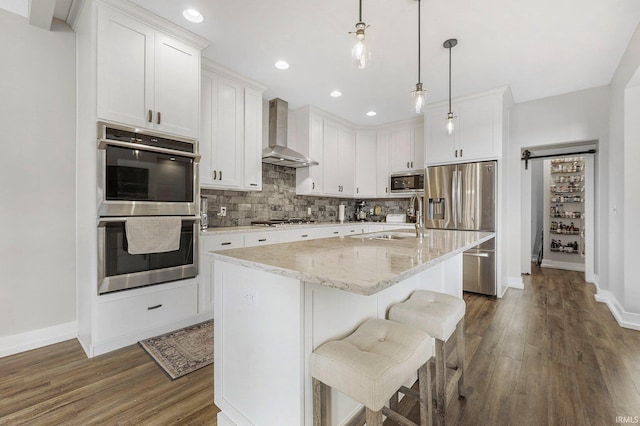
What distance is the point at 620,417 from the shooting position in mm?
1510

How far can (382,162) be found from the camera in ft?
17.0

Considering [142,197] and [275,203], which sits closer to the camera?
[142,197]

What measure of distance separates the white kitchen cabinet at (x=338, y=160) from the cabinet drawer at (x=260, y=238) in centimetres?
160

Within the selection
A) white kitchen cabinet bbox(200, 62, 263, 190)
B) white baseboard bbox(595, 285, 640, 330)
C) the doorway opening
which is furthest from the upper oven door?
the doorway opening

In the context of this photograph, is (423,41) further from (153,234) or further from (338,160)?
(153,234)

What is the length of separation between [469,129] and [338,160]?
2.05 meters

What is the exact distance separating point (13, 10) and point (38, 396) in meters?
2.84

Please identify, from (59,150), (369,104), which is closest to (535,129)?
(369,104)

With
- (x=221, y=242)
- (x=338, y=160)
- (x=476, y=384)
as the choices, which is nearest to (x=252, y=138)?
(x=221, y=242)

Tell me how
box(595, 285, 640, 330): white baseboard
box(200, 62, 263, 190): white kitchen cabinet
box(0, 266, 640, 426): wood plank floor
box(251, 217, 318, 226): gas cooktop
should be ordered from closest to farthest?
box(0, 266, 640, 426): wood plank floor → box(595, 285, 640, 330): white baseboard → box(200, 62, 263, 190): white kitchen cabinet → box(251, 217, 318, 226): gas cooktop

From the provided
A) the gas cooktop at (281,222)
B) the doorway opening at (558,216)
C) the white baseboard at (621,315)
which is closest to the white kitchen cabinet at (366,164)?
the gas cooktop at (281,222)

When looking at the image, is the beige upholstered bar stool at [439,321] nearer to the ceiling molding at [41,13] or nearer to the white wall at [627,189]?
the white wall at [627,189]

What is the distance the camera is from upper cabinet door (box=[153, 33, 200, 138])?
235cm

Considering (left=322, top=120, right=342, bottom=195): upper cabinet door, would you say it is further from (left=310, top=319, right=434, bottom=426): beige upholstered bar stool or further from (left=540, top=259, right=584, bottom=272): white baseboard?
(left=540, top=259, right=584, bottom=272): white baseboard
